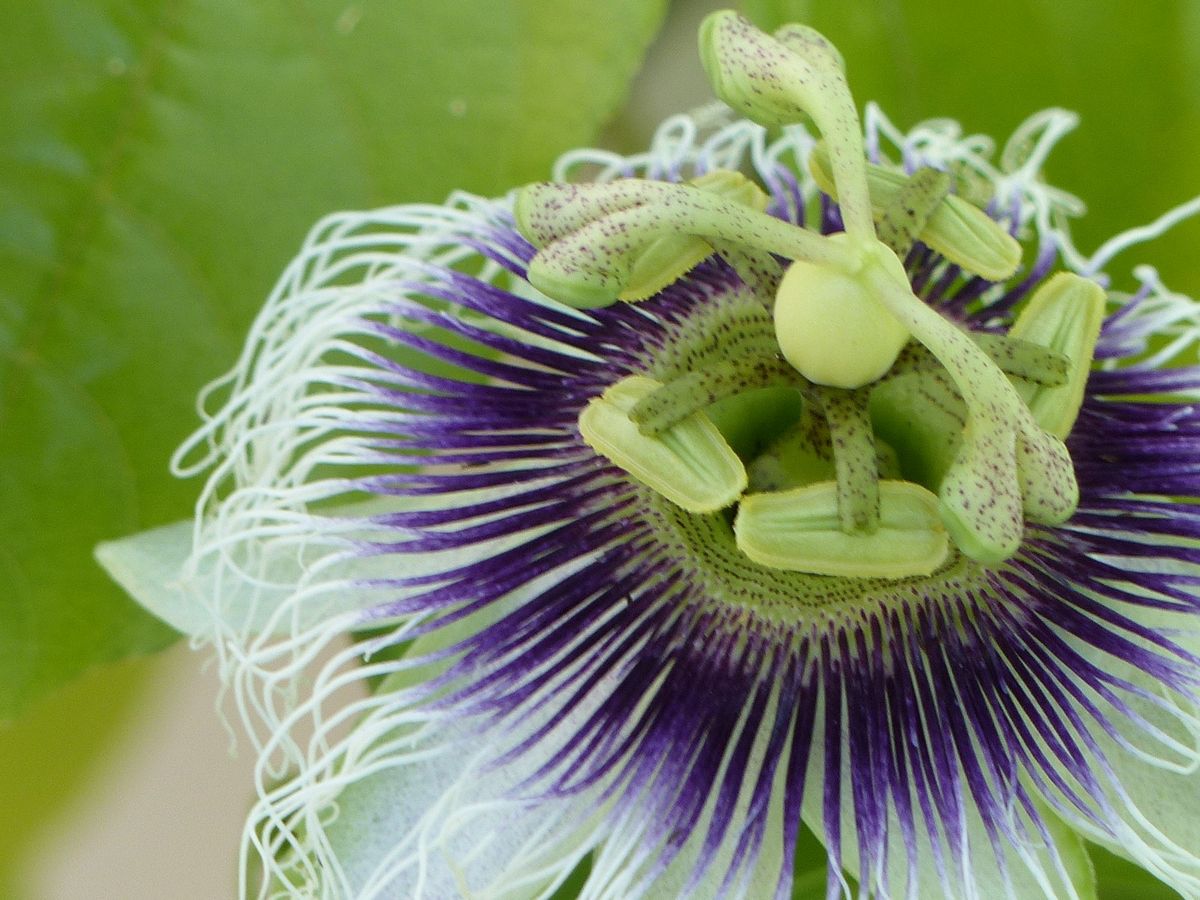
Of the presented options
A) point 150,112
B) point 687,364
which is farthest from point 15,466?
point 687,364

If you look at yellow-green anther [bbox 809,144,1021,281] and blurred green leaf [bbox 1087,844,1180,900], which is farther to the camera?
blurred green leaf [bbox 1087,844,1180,900]

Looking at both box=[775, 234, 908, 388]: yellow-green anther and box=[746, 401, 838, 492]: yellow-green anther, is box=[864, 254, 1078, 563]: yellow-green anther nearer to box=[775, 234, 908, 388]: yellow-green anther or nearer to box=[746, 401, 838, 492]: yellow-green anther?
box=[775, 234, 908, 388]: yellow-green anther

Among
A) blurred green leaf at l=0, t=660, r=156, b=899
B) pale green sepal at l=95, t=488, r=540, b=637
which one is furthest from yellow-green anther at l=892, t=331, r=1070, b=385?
blurred green leaf at l=0, t=660, r=156, b=899

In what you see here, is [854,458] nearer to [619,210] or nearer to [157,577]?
[619,210]

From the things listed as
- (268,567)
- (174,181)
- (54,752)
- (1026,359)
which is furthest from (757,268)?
(54,752)

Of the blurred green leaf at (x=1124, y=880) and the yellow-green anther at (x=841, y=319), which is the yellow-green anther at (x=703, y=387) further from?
the blurred green leaf at (x=1124, y=880)

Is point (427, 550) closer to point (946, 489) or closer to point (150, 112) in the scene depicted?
point (946, 489)
